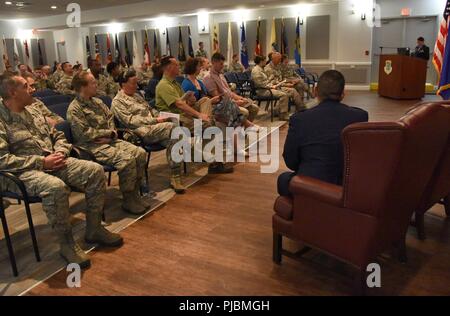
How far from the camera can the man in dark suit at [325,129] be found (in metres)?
2.32

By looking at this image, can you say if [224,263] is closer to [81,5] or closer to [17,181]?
[17,181]

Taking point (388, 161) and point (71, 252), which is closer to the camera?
point (388, 161)

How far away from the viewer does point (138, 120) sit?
3895mm

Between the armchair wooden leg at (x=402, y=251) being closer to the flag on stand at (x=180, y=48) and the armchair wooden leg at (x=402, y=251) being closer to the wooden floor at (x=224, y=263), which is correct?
the wooden floor at (x=224, y=263)

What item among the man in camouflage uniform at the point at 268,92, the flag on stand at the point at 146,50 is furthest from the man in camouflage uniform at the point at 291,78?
the flag on stand at the point at 146,50

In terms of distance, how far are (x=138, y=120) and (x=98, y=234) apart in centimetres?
138

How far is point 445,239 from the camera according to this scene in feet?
9.37

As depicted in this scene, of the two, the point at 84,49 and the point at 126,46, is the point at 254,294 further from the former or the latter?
the point at 84,49

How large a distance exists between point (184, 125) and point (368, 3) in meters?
9.50

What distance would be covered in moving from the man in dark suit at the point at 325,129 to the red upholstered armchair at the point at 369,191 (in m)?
0.16

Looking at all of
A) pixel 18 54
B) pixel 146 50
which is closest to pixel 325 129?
pixel 146 50

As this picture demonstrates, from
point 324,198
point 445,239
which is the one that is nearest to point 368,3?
point 445,239

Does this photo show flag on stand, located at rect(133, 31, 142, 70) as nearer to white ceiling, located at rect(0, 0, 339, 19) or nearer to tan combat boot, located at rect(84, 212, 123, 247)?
white ceiling, located at rect(0, 0, 339, 19)

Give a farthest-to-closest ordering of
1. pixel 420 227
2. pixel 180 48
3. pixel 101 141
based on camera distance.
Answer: pixel 180 48, pixel 101 141, pixel 420 227
